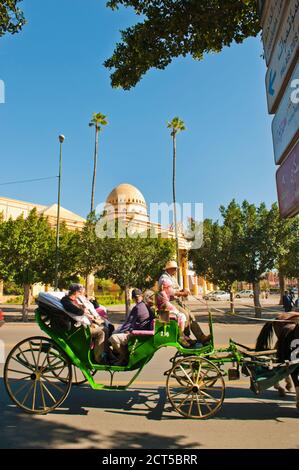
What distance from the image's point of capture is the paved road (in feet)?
13.1

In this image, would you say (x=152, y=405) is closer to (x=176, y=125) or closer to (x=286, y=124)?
(x=286, y=124)

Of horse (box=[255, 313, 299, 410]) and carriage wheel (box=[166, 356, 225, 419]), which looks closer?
carriage wheel (box=[166, 356, 225, 419])

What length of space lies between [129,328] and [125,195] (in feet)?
222

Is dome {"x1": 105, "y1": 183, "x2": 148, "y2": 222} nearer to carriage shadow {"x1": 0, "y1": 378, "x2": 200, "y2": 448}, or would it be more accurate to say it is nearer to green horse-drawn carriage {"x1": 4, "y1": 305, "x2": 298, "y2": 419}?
green horse-drawn carriage {"x1": 4, "y1": 305, "x2": 298, "y2": 419}

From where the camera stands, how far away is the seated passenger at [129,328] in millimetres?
5199

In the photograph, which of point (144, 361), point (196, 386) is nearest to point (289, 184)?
point (196, 386)

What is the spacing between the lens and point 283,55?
2955 mm

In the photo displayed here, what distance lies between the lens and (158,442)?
4.00 metres

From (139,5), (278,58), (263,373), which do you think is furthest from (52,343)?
(139,5)

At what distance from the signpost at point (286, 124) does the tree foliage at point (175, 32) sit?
9.58 ft

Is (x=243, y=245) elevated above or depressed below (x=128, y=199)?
below

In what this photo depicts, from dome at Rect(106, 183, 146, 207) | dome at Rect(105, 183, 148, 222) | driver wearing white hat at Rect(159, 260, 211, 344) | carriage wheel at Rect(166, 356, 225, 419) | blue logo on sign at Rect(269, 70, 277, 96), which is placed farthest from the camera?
dome at Rect(106, 183, 146, 207)

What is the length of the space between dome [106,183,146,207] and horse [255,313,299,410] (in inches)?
2572
